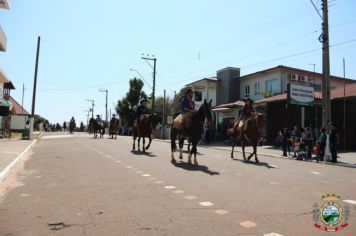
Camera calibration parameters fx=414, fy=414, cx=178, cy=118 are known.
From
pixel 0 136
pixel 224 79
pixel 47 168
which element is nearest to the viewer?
pixel 47 168

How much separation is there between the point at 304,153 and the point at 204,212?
46.4 feet

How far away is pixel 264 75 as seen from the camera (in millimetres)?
41875

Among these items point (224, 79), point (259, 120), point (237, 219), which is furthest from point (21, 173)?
point (224, 79)

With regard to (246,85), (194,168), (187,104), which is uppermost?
(246,85)

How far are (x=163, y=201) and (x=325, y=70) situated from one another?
53.0 feet

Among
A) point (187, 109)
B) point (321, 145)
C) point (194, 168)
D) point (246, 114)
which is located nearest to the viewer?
point (194, 168)

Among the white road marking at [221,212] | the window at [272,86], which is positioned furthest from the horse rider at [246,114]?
the window at [272,86]

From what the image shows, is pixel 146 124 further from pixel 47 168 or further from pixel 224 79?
pixel 224 79

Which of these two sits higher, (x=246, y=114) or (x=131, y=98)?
(x=131, y=98)

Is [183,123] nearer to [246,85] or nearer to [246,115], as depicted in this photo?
[246,115]

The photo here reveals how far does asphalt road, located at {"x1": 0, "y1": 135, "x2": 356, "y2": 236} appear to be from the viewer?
5742mm

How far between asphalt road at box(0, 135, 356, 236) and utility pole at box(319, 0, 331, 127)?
9968 mm

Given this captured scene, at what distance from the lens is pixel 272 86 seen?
41.1 meters

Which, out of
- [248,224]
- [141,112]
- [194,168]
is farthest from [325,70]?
[248,224]
